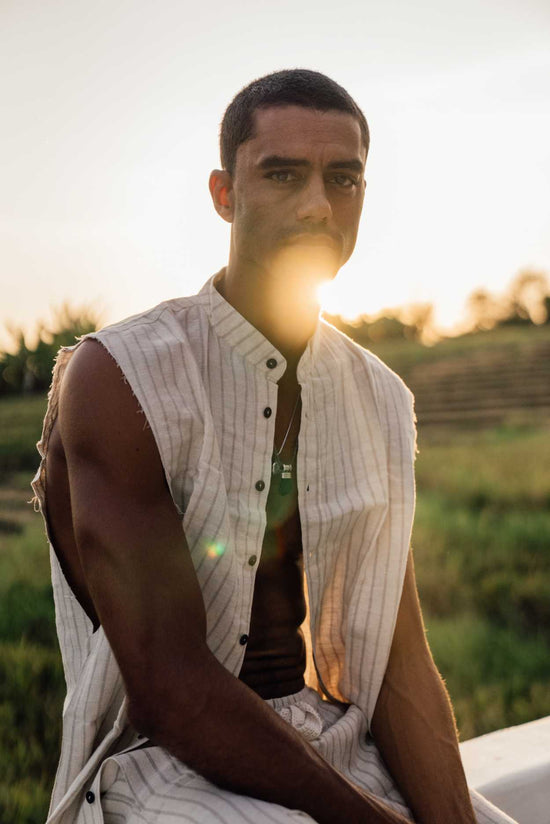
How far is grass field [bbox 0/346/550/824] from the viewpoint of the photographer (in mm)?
3088

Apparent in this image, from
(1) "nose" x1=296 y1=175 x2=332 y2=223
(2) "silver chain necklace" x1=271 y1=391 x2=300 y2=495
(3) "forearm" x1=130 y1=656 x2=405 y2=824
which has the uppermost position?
(1) "nose" x1=296 y1=175 x2=332 y2=223

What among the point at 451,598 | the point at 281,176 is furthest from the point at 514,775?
the point at 451,598

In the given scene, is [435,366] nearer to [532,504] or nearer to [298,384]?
[532,504]

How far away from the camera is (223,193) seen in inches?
74.4

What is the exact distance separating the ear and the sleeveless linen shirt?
159 mm

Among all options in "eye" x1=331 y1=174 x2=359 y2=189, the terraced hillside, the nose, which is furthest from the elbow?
the terraced hillside

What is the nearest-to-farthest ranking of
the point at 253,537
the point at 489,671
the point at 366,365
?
the point at 253,537
the point at 366,365
the point at 489,671

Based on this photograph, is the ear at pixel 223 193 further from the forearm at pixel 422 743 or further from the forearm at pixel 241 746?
the forearm at pixel 422 743

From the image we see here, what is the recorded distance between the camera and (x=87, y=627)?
171cm

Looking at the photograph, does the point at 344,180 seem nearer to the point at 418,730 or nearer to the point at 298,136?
the point at 298,136

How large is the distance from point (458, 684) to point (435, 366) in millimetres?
9113

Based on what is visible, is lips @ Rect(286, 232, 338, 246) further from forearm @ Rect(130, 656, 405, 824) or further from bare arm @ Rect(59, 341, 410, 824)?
forearm @ Rect(130, 656, 405, 824)

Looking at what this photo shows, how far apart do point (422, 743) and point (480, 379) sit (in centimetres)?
1077

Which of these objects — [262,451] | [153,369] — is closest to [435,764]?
[262,451]
